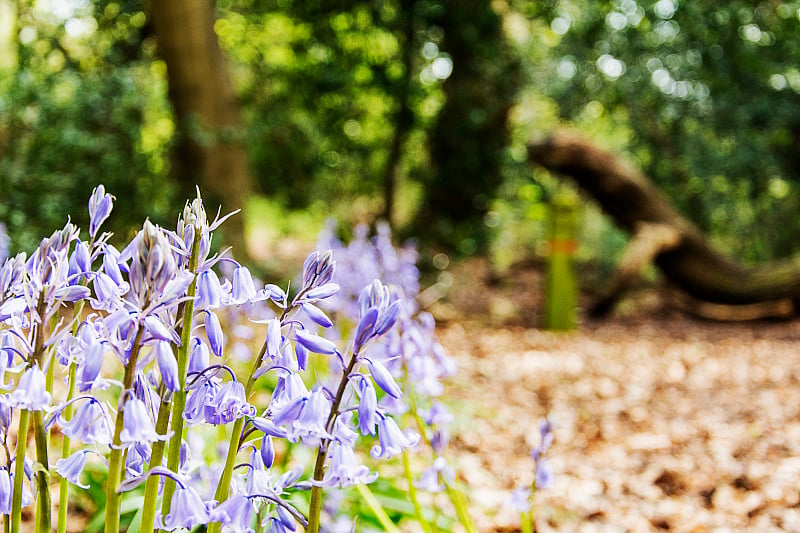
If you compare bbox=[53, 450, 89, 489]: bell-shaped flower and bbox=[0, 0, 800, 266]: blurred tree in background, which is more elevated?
bbox=[53, 450, 89, 489]: bell-shaped flower

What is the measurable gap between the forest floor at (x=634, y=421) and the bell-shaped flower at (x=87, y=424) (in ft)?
4.61

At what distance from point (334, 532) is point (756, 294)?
22.8 ft

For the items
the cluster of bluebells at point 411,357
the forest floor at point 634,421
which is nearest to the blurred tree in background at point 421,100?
the forest floor at point 634,421

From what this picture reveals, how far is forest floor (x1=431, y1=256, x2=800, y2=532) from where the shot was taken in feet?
9.40

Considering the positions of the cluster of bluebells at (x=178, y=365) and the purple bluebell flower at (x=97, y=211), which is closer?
the cluster of bluebells at (x=178, y=365)

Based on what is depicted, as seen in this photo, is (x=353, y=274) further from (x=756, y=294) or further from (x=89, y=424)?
(x=756, y=294)

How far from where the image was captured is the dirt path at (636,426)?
2857 mm

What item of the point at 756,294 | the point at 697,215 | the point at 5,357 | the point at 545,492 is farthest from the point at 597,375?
the point at 697,215

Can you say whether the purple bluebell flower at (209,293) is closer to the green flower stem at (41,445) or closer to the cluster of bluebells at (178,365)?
the cluster of bluebells at (178,365)

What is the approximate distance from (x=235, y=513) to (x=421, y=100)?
7.12 m

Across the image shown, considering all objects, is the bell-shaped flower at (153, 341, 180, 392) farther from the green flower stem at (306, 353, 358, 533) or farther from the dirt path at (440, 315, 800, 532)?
the dirt path at (440, 315, 800, 532)

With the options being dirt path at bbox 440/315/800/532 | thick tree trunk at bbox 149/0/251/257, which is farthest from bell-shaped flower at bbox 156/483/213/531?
thick tree trunk at bbox 149/0/251/257

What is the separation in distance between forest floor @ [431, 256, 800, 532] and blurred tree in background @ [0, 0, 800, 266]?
2.10 metres

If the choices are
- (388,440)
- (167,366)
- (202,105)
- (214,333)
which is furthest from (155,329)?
(202,105)
